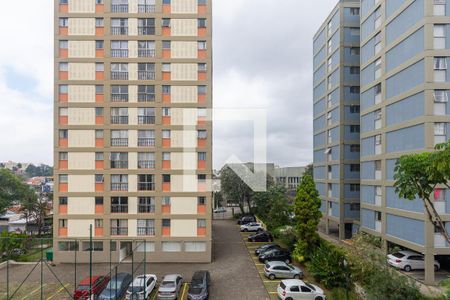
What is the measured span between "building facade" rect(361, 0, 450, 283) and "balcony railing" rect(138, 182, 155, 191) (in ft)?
57.1

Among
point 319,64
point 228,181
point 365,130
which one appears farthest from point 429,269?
point 228,181

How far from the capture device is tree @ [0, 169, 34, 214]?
119ft

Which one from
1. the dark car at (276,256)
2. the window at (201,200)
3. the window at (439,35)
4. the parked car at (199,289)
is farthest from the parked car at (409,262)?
the window at (439,35)

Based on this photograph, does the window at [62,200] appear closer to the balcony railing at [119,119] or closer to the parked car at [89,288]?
the balcony railing at [119,119]

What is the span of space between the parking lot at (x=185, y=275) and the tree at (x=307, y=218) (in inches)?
152

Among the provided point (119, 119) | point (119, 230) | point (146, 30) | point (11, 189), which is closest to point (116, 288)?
point (119, 230)

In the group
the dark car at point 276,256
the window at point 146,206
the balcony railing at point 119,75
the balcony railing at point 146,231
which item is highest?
the balcony railing at point 119,75

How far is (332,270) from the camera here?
17531 mm

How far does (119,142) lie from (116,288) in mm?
11510

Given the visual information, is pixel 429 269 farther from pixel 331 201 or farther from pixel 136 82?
pixel 136 82

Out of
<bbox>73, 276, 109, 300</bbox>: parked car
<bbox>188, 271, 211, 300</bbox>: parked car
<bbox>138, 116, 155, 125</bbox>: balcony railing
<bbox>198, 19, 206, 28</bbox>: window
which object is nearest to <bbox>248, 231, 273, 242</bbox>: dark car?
<bbox>188, 271, 211, 300</bbox>: parked car

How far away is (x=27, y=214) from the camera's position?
36.7 metres

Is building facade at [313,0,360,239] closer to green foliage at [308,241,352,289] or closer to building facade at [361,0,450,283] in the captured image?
building facade at [361,0,450,283]

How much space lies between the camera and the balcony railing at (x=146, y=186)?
77.7 ft
